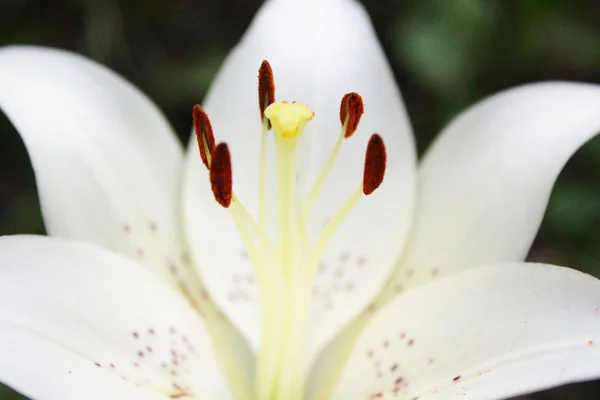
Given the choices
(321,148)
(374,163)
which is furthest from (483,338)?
(321,148)

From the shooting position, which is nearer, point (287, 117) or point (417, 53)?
point (287, 117)

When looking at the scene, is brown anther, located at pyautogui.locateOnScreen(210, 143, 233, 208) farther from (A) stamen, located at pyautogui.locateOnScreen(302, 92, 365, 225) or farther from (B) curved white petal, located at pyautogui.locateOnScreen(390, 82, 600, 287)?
(B) curved white petal, located at pyautogui.locateOnScreen(390, 82, 600, 287)

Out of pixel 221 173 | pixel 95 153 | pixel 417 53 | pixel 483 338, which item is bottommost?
pixel 483 338

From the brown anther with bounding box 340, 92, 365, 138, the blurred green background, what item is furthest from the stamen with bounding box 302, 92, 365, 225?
the blurred green background

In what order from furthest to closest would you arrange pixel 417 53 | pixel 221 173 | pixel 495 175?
pixel 417 53 → pixel 495 175 → pixel 221 173

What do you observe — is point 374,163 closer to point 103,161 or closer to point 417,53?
point 103,161

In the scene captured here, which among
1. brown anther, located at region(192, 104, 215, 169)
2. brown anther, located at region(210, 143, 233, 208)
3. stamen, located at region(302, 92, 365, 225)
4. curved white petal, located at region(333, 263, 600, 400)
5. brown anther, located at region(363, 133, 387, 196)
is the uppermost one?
stamen, located at region(302, 92, 365, 225)
